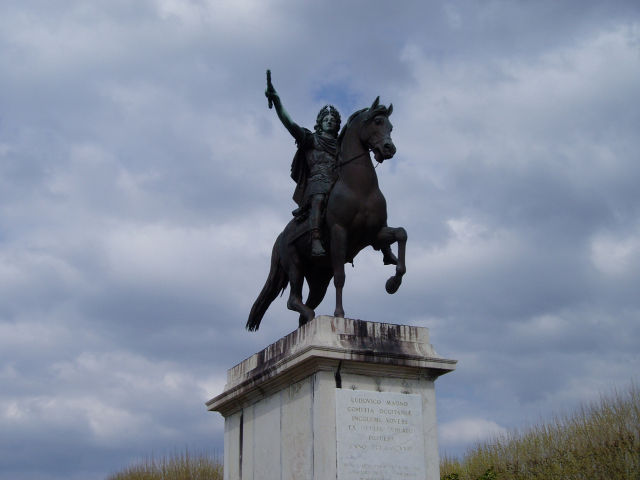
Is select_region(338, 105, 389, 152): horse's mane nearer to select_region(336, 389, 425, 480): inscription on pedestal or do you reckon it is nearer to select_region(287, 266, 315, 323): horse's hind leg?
select_region(287, 266, 315, 323): horse's hind leg

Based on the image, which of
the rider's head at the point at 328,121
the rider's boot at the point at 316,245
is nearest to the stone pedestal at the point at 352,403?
the rider's boot at the point at 316,245

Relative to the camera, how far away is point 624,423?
71.5 ft

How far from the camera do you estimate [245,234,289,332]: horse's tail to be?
40.2 ft

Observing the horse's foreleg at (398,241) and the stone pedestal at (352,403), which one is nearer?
the stone pedestal at (352,403)

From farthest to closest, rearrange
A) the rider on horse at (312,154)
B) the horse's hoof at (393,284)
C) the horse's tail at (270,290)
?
the horse's tail at (270,290) < the rider on horse at (312,154) < the horse's hoof at (393,284)

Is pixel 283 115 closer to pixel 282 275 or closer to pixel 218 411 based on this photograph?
pixel 282 275

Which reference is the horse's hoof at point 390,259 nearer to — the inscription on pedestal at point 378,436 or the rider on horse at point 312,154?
the rider on horse at point 312,154

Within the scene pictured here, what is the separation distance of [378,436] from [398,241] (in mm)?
2751

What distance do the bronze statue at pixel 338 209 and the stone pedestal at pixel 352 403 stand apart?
747mm

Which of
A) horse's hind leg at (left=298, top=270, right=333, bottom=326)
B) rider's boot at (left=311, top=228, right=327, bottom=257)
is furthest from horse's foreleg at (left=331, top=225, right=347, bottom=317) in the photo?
horse's hind leg at (left=298, top=270, right=333, bottom=326)

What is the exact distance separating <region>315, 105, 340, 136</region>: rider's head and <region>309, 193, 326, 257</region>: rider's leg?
1.56m

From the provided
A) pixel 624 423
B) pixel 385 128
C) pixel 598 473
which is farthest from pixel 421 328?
pixel 624 423

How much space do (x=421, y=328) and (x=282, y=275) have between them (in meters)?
2.93

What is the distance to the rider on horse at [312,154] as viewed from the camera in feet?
37.3
